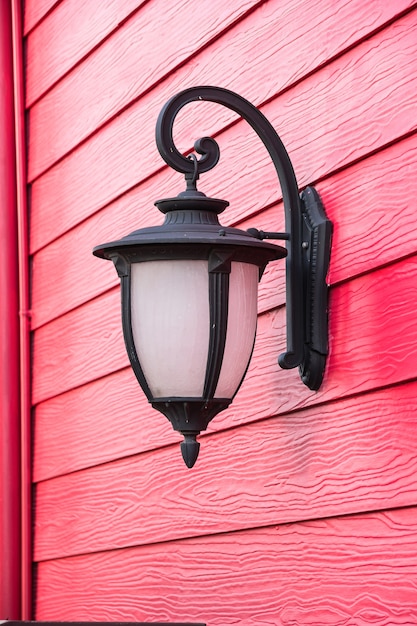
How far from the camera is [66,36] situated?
11.1ft

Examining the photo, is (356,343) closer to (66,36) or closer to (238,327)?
(238,327)

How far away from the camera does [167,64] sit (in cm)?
278

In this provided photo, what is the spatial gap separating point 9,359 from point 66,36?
1.00 m

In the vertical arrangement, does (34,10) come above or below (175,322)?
above

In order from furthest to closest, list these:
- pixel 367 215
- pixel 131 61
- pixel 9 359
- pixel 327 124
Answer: pixel 9 359 < pixel 131 61 < pixel 327 124 < pixel 367 215

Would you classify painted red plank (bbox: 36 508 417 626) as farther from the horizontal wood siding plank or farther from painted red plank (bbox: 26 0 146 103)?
painted red plank (bbox: 26 0 146 103)

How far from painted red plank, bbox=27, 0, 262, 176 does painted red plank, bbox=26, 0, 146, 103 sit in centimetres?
3

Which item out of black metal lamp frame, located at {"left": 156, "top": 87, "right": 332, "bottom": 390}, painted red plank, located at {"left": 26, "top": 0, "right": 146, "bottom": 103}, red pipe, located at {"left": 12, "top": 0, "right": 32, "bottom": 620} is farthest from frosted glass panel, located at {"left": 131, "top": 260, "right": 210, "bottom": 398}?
red pipe, located at {"left": 12, "top": 0, "right": 32, "bottom": 620}

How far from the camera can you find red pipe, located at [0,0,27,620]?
3.41 m

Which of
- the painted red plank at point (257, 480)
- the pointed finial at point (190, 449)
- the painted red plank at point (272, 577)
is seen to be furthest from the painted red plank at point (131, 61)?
the painted red plank at point (272, 577)

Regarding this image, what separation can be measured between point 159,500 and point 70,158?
44.7 inches

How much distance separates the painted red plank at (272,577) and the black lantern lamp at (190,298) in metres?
0.33

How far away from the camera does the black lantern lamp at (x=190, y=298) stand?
1.84m

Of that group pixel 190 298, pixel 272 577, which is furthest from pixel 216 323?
pixel 272 577
